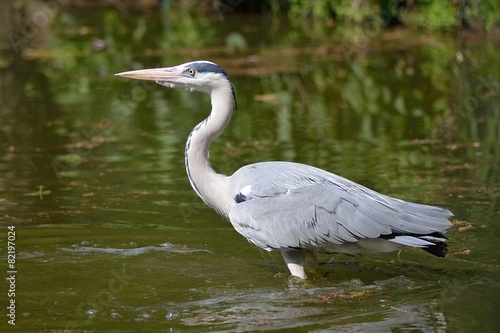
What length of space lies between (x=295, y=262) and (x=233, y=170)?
3071mm

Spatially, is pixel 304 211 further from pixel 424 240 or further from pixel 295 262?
pixel 424 240

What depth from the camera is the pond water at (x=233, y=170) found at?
239 inches

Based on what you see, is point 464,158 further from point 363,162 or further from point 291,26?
point 291,26

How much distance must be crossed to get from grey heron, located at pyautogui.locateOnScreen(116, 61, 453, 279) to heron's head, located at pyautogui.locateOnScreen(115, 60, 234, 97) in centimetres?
1

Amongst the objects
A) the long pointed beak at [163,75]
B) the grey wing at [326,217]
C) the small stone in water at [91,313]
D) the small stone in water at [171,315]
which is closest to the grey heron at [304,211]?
the grey wing at [326,217]

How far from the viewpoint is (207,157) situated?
23.5ft

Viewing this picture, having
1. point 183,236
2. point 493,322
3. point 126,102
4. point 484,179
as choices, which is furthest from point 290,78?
point 493,322

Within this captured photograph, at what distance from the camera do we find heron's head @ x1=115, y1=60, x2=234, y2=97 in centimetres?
717

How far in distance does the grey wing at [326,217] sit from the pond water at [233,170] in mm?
346

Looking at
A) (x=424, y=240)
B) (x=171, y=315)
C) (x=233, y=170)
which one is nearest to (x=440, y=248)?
(x=424, y=240)

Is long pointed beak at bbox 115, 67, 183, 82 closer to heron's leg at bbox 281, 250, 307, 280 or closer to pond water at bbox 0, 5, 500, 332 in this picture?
pond water at bbox 0, 5, 500, 332

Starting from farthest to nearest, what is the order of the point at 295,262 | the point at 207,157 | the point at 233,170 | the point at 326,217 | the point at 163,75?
the point at 233,170 < the point at 163,75 < the point at 207,157 < the point at 295,262 < the point at 326,217

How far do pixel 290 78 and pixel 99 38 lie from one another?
584cm

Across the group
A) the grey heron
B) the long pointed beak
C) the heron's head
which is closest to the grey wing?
the grey heron
